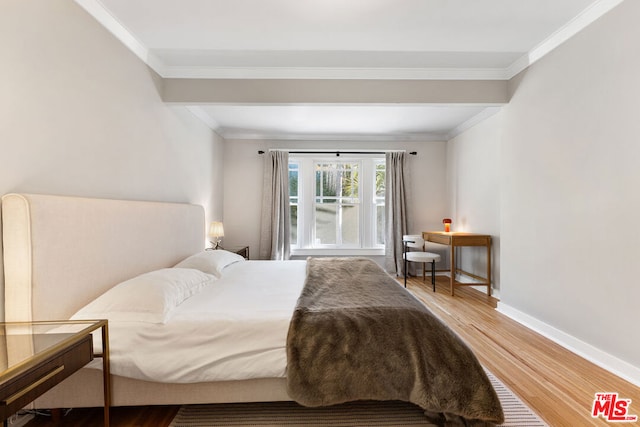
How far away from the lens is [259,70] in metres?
3.10

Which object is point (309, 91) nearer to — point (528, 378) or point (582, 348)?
point (528, 378)

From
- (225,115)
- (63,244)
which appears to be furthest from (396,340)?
(225,115)

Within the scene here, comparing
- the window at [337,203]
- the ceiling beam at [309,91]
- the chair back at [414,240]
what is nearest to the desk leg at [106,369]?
the ceiling beam at [309,91]

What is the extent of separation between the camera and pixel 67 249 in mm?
1709

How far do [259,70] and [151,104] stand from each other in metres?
1.07

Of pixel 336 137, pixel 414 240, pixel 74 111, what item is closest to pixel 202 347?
pixel 74 111

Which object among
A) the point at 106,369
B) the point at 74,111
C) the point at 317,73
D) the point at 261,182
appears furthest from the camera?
the point at 261,182

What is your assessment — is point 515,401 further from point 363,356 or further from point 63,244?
point 63,244

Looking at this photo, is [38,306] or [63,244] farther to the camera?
[63,244]

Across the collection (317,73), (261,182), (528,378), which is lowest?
(528,378)

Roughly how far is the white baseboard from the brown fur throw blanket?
4.42 feet

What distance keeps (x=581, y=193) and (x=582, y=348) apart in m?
1.21

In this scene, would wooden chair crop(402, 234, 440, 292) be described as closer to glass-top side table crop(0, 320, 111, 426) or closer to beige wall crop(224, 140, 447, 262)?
beige wall crop(224, 140, 447, 262)

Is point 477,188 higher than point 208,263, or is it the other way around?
point 477,188
